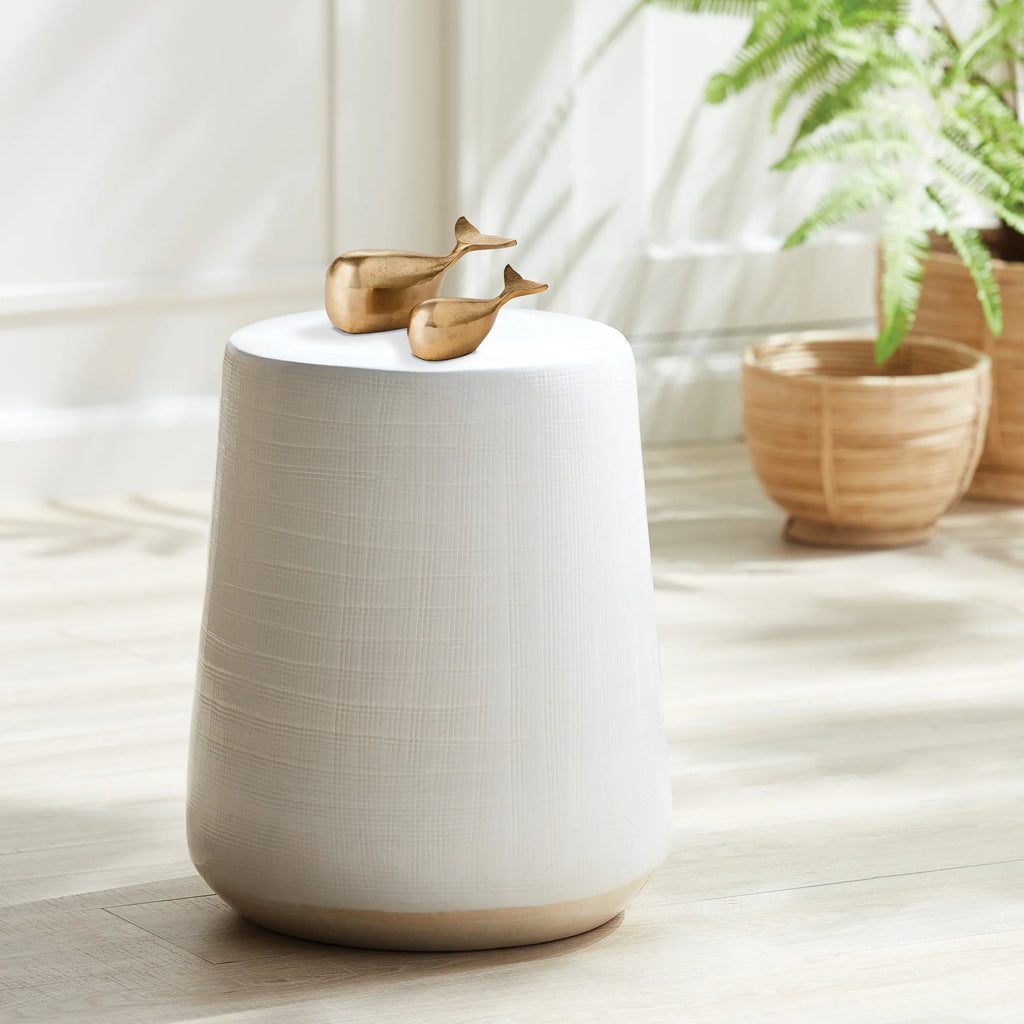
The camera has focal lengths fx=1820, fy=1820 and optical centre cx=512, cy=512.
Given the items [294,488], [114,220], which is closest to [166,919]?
[294,488]

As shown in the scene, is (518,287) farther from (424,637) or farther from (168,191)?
(168,191)

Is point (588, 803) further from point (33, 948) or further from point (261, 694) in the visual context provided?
point (33, 948)

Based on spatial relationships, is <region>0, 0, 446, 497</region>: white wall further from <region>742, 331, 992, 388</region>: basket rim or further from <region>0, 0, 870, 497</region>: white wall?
<region>742, 331, 992, 388</region>: basket rim

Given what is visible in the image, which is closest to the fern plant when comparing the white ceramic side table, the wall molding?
the wall molding

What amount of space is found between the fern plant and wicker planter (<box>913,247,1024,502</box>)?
4.3 inches

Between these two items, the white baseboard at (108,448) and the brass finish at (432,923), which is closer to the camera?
the brass finish at (432,923)

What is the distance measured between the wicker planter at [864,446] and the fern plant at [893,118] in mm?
64

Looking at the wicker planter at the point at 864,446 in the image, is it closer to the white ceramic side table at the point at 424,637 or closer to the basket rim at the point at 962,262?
the basket rim at the point at 962,262

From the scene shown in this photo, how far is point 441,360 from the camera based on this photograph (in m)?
1.01

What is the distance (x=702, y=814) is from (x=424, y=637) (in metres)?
0.40

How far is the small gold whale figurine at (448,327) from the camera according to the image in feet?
3.28

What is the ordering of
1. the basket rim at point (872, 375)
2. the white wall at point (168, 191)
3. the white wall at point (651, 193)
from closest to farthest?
the basket rim at point (872, 375), the white wall at point (168, 191), the white wall at point (651, 193)

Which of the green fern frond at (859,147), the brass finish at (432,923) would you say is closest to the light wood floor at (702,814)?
the brass finish at (432,923)

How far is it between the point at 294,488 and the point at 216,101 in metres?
1.37
